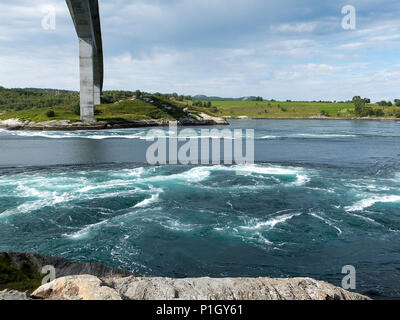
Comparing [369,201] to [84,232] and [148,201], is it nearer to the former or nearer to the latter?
[148,201]

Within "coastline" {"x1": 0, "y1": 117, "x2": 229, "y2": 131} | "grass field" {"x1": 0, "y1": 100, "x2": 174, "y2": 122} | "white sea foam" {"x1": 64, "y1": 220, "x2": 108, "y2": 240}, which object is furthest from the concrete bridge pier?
"white sea foam" {"x1": 64, "y1": 220, "x2": 108, "y2": 240}

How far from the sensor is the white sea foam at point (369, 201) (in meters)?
26.1

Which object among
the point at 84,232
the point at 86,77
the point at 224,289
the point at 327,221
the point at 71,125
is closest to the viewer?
the point at 224,289

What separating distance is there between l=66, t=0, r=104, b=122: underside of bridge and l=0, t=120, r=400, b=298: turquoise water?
46085 millimetres

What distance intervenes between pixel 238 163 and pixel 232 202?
67.0 ft

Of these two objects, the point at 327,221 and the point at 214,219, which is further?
the point at 214,219

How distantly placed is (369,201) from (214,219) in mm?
14035

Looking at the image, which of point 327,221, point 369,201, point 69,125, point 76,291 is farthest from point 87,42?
point 76,291

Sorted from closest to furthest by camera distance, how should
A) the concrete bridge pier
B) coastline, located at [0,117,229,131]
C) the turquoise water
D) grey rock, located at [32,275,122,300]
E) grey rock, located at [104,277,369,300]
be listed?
1. grey rock, located at [32,275,122,300]
2. grey rock, located at [104,277,369,300]
3. the turquoise water
4. the concrete bridge pier
5. coastline, located at [0,117,229,131]

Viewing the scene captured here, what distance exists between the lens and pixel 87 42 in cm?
9106

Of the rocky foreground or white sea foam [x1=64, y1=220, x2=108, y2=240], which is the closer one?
the rocky foreground

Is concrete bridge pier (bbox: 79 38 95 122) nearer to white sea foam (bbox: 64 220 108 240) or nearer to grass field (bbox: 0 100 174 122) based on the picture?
grass field (bbox: 0 100 174 122)

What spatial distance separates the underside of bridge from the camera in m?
74.1

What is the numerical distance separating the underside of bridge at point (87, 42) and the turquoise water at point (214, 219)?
4609 cm
